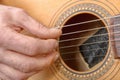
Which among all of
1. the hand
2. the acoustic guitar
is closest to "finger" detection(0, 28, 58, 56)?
the hand

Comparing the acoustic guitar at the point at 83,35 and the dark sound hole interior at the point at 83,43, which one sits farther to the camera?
the dark sound hole interior at the point at 83,43

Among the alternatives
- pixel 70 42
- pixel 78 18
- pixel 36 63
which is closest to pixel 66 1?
pixel 78 18

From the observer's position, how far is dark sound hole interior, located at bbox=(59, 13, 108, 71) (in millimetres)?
1003

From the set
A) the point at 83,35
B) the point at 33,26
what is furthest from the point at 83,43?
the point at 33,26

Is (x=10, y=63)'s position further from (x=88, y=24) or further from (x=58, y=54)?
(x=88, y=24)

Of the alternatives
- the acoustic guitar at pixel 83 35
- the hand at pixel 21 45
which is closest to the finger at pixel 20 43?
the hand at pixel 21 45

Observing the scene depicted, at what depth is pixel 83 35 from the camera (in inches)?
41.9

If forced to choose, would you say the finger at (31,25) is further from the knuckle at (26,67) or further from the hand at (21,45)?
the knuckle at (26,67)

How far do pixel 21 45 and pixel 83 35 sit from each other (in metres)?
0.37

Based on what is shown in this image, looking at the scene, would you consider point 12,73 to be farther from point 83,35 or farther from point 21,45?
point 83,35

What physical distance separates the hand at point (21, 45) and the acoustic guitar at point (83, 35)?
4.7 inches

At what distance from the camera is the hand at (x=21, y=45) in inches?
30.7

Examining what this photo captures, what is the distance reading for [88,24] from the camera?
104 centimetres

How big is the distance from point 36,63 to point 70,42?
0.95 ft
